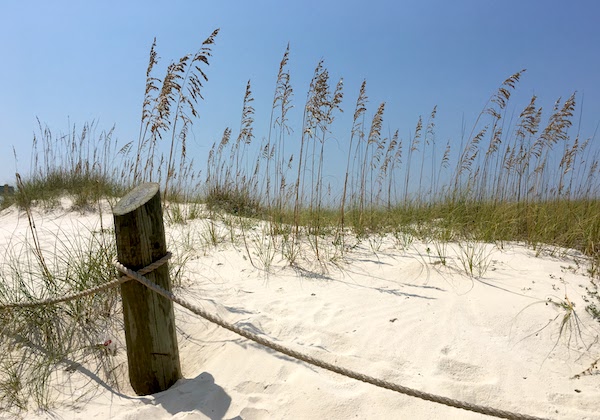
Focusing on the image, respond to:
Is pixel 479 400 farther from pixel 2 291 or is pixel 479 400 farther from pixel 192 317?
pixel 2 291

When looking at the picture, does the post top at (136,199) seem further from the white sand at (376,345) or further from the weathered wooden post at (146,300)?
the white sand at (376,345)

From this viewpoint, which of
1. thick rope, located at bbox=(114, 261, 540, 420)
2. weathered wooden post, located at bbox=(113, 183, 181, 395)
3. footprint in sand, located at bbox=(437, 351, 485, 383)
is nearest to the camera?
thick rope, located at bbox=(114, 261, 540, 420)

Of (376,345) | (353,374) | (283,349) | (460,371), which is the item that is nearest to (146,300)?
(283,349)

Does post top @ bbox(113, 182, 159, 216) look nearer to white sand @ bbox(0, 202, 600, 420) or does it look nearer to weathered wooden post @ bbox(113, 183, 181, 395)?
weathered wooden post @ bbox(113, 183, 181, 395)

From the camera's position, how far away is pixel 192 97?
4.38 meters

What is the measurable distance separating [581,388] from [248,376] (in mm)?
1831

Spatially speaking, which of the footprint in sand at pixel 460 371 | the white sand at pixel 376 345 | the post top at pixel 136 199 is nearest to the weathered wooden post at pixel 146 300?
the post top at pixel 136 199

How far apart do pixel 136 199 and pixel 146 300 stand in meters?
0.52

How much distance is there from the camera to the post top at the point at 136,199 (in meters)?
2.07

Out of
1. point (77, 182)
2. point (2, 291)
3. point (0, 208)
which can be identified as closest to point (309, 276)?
point (2, 291)

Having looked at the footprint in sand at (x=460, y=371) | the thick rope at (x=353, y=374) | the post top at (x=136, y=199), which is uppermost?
the post top at (x=136, y=199)

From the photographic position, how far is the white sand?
6.98 feet

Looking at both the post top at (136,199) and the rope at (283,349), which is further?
the post top at (136,199)

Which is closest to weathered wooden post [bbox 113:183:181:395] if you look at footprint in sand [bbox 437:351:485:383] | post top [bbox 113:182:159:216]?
post top [bbox 113:182:159:216]
